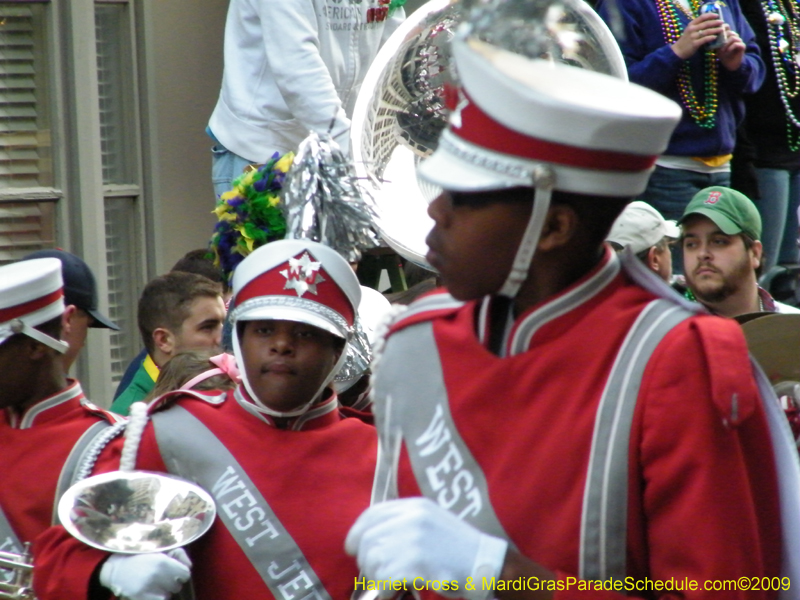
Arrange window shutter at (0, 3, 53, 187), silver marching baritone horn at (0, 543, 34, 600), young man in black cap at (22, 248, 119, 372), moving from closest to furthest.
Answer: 1. silver marching baritone horn at (0, 543, 34, 600)
2. young man in black cap at (22, 248, 119, 372)
3. window shutter at (0, 3, 53, 187)

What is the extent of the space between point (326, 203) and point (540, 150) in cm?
175

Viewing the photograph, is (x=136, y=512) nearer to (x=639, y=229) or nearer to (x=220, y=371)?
(x=220, y=371)

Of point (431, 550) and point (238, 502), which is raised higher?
point (431, 550)

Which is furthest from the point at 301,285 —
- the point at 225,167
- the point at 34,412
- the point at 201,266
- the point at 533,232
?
the point at 225,167

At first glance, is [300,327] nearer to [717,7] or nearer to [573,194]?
[573,194]

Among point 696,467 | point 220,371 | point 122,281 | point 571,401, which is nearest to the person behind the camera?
point 696,467

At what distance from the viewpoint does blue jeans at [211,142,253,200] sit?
17.9 ft

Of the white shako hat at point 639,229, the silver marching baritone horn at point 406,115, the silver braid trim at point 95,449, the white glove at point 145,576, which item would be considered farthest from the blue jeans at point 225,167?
the white glove at point 145,576

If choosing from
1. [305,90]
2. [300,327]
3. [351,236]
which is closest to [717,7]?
[305,90]

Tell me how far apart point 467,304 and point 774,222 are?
14.2ft

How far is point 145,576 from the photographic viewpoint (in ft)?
8.63

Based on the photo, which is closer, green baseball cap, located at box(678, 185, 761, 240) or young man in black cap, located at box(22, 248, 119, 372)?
young man in black cap, located at box(22, 248, 119, 372)

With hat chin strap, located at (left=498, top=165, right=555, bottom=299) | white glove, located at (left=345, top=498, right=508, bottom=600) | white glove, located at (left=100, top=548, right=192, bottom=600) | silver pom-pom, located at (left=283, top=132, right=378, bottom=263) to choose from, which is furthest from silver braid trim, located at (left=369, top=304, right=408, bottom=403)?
silver pom-pom, located at (left=283, top=132, right=378, bottom=263)

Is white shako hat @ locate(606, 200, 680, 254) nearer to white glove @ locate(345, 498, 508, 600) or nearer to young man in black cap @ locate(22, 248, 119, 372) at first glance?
young man in black cap @ locate(22, 248, 119, 372)
